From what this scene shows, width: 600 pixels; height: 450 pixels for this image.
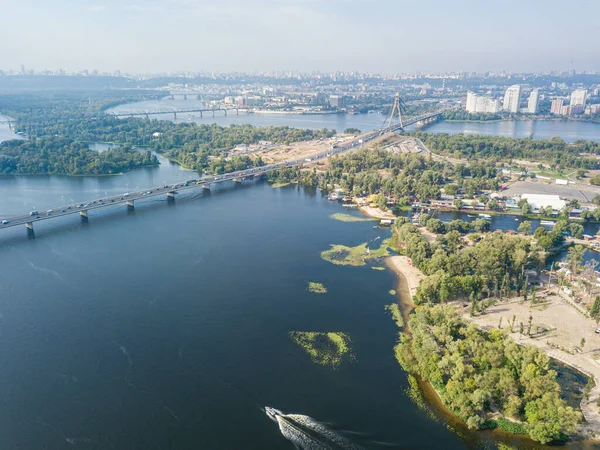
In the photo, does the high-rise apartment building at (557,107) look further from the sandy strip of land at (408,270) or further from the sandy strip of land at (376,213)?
the sandy strip of land at (408,270)

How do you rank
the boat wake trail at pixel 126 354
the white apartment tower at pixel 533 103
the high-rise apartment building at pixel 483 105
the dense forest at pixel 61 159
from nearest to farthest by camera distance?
the boat wake trail at pixel 126 354 < the dense forest at pixel 61 159 < the high-rise apartment building at pixel 483 105 < the white apartment tower at pixel 533 103

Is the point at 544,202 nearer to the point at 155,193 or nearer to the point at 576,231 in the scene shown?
the point at 576,231

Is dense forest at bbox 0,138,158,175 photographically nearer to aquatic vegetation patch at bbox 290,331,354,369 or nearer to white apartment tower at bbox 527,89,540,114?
aquatic vegetation patch at bbox 290,331,354,369

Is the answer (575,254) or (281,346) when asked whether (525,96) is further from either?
(281,346)


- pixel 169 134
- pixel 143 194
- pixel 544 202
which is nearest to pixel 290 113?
pixel 169 134

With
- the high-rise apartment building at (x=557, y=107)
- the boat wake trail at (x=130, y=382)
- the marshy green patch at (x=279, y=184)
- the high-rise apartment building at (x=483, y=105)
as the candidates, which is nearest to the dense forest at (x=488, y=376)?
the boat wake trail at (x=130, y=382)

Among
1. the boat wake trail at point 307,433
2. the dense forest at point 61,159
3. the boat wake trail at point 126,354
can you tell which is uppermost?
the dense forest at point 61,159

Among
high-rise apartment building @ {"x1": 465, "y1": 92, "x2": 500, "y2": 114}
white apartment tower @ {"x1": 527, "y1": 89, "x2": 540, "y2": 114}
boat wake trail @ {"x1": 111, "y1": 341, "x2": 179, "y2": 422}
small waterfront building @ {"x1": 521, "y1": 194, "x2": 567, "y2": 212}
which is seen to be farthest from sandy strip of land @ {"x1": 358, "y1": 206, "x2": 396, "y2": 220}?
white apartment tower @ {"x1": 527, "y1": 89, "x2": 540, "y2": 114}
